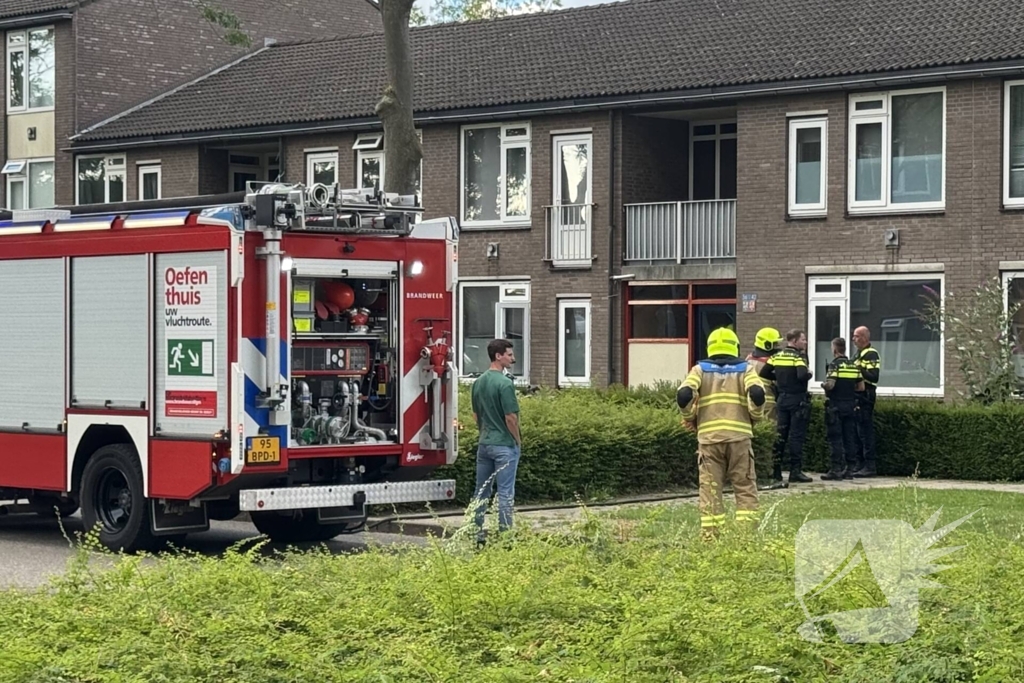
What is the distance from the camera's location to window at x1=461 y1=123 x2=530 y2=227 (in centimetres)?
3195

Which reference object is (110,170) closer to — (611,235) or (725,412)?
(611,235)

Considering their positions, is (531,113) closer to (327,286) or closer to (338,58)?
(338,58)

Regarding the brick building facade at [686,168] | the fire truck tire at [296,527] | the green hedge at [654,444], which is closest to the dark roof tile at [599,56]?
the brick building facade at [686,168]

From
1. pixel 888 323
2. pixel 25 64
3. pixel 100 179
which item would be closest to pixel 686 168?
pixel 888 323

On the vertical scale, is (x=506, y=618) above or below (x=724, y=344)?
below

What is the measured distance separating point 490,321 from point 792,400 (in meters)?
12.6

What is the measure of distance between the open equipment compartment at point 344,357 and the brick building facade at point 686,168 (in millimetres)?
13841

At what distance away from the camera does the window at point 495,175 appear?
105 ft

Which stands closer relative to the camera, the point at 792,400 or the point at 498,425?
the point at 498,425

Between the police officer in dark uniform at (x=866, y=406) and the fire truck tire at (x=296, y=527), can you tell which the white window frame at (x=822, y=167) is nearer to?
the police officer in dark uniform at (x=866, y=406)

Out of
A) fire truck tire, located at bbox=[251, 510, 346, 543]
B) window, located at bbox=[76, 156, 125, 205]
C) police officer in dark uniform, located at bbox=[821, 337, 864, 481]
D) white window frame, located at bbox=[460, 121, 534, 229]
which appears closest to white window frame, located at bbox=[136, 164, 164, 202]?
window, located at bbox=[76, 156, 125, 205]

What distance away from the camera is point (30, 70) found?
4038cm

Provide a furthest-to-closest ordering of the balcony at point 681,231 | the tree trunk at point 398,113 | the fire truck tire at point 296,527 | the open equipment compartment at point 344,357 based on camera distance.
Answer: the balcony at point 681,231
the tree trunk at point 398,113
the fire truck tire at point 296,527
the open equipment compartment at point 344,357

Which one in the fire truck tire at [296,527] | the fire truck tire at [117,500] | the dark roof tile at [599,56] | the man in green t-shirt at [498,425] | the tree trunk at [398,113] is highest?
the dark roof tile at [599,56]
